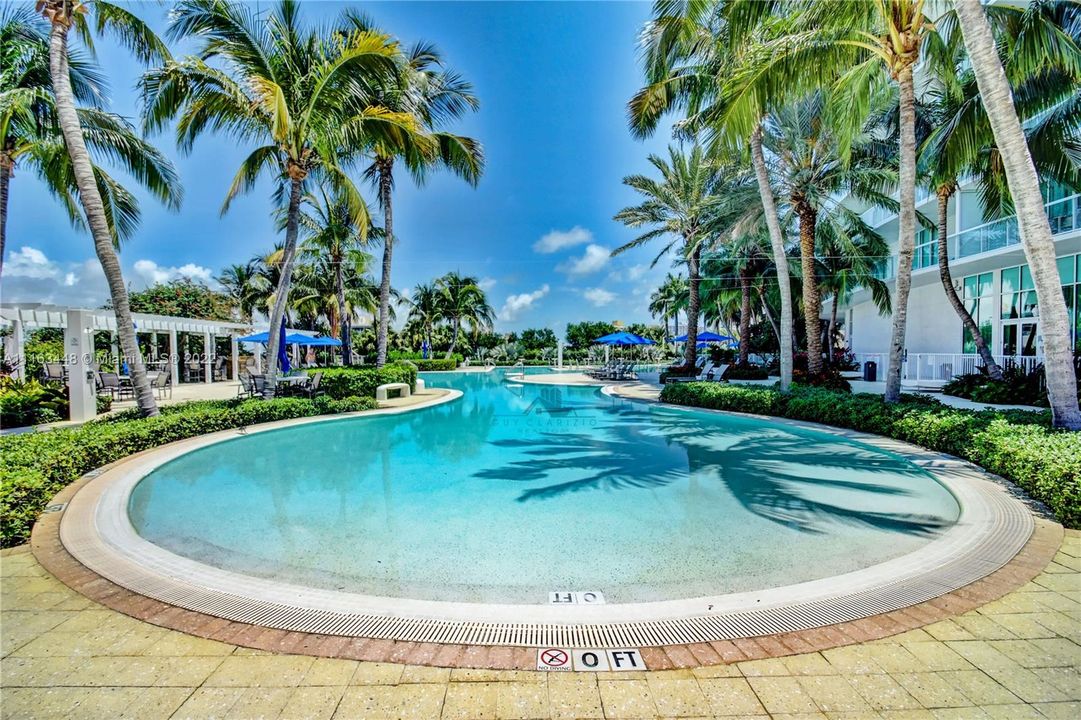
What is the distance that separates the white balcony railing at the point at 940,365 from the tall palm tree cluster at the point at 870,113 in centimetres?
327

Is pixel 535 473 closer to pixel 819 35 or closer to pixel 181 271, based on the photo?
pixel 819 35

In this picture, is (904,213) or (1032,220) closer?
(1032,220)

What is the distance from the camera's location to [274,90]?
9016 mm

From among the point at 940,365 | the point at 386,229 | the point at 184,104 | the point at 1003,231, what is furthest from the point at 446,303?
the point at 1003,231

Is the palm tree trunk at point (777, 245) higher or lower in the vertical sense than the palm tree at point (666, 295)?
lower

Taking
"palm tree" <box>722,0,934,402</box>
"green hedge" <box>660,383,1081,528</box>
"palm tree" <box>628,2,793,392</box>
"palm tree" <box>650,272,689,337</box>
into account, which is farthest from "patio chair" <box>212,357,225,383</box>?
"palm tree" <box>650,272,689,337</box>

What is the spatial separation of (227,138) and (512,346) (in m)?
35.8

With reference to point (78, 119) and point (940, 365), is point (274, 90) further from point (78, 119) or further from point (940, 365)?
point (940, 365)

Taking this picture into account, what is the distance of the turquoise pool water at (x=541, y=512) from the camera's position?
156 inches

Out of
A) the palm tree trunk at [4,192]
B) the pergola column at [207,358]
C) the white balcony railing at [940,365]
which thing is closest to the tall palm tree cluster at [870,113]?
the white balcony railing at [940,365]

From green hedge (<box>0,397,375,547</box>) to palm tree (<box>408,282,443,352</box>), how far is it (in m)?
24.1

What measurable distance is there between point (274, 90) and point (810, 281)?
13.6m

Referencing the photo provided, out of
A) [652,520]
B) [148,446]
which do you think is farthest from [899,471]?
[148,446]

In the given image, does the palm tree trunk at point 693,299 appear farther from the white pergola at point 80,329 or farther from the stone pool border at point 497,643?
the white pergola at point 80,329
